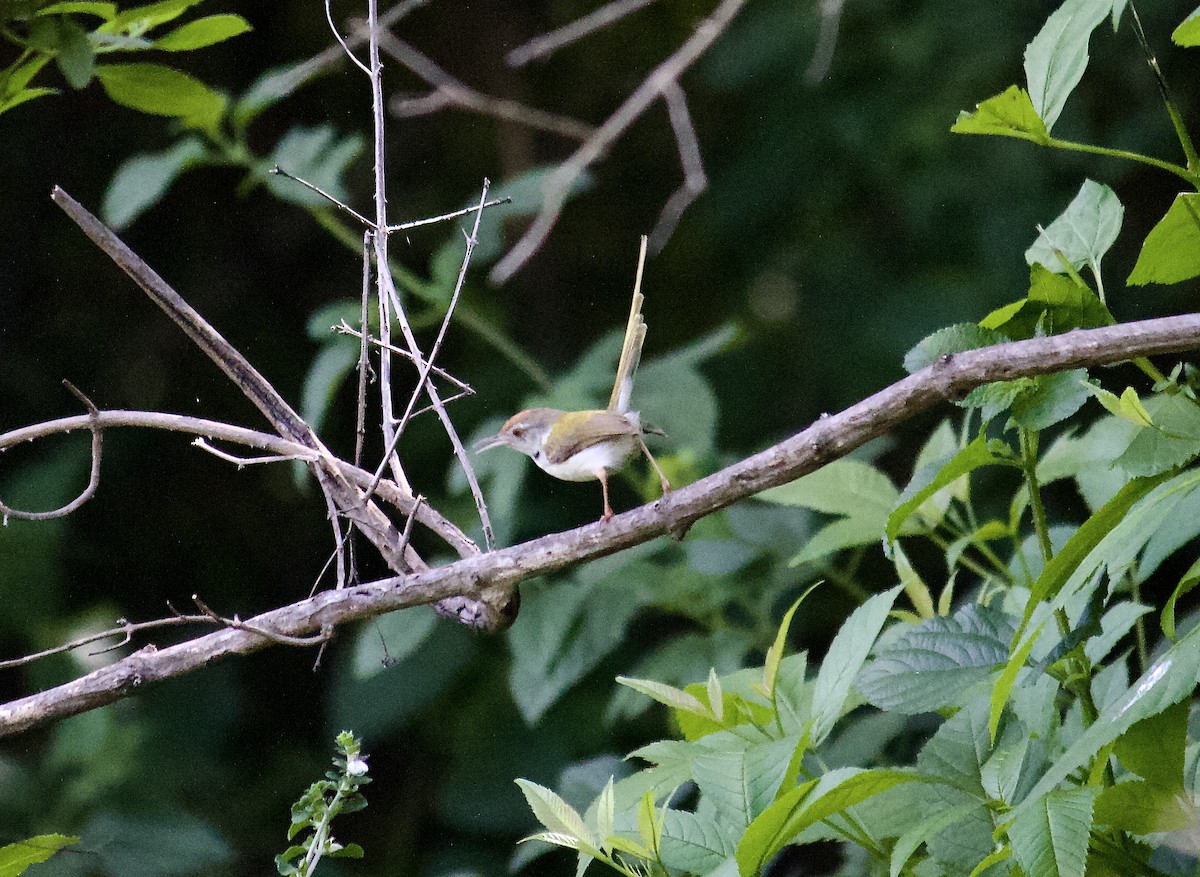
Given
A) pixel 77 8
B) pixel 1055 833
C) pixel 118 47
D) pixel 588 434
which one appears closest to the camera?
pixel 1055 833

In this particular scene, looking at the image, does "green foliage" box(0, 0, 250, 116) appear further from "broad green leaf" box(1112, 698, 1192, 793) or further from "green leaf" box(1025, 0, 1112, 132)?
"broad green leaf" box(1112, 698, 1192, 793)

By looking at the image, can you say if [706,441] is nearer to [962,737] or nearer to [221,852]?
[962,737]

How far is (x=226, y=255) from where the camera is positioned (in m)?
4.39

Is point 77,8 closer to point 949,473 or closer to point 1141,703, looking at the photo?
point 949,473

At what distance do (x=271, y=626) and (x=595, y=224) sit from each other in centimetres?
362

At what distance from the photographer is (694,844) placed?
3.87 feet

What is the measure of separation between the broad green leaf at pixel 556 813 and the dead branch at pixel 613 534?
0.22 m

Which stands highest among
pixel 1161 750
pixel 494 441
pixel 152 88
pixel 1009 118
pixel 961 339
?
pixel 152 88

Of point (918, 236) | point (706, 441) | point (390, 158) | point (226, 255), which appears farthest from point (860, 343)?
point (226, 255)

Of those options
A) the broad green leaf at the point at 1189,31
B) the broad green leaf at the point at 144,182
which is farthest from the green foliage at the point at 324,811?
the broad green leaf at the point at 144,182

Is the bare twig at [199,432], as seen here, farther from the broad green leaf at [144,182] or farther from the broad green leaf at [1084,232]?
the broad green leaf at [144,182]

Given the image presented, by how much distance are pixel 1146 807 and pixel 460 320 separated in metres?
2.72

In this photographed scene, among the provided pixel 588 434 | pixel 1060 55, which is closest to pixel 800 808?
pixel 1060 55

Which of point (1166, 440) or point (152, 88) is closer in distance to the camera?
point (1166, 440)
